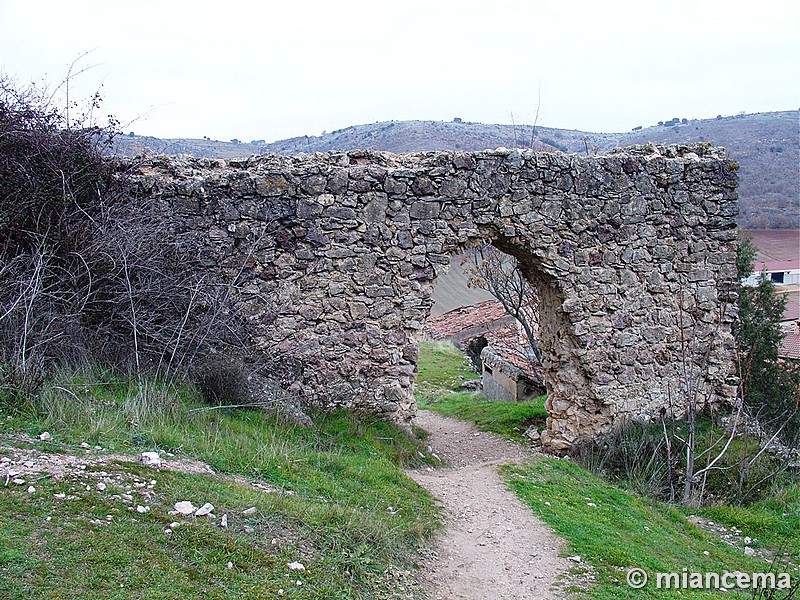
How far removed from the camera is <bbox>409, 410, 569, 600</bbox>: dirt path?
448 centimetres

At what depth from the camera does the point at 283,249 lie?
24.3 feet

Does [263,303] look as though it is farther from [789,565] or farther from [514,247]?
[789,565]

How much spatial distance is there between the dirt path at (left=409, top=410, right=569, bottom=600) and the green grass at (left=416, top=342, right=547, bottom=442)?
7.00 feet

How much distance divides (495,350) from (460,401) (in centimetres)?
160

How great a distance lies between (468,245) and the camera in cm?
783

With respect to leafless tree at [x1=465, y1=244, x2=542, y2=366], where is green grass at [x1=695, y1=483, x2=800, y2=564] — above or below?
below

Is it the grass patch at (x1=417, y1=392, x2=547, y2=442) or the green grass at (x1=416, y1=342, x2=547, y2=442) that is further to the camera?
the green grass at (x1=416, y1=342, x2=547, y2=442)

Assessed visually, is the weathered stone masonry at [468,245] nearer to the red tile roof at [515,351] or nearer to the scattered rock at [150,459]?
the scattered rock at [150,459]

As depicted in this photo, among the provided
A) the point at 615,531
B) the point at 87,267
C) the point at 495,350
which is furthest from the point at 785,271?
the point at 87,267

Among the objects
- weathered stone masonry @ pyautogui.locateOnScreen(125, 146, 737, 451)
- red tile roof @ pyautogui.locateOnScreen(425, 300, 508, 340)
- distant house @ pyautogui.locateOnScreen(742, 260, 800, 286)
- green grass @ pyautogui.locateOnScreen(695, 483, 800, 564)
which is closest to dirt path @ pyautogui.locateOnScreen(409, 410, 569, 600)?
weathered stone masonry @ pyautogui.locateOnScreen(125, 146, 737, 451)

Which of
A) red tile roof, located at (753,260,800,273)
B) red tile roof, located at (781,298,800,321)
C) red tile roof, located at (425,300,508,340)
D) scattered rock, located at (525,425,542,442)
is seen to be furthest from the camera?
red tile roof, located at (753,260,800,273)

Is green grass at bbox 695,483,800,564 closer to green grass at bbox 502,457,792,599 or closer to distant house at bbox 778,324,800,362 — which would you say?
green grass at bbox 502,457,792,599

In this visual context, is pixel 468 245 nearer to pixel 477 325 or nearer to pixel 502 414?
pixel 502 414

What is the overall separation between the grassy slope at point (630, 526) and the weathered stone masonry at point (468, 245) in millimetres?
1326
